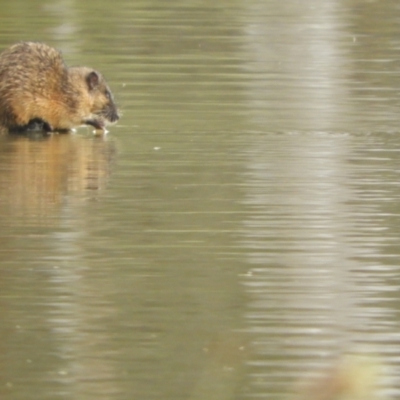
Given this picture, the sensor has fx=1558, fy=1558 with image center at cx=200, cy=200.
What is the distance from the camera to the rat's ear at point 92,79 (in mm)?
12328

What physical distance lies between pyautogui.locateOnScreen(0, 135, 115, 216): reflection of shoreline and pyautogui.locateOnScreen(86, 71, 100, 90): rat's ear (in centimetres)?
49

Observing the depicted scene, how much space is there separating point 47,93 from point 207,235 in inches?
167

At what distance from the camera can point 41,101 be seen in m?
12.0

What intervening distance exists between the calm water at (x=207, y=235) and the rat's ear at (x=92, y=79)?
39 centimetres

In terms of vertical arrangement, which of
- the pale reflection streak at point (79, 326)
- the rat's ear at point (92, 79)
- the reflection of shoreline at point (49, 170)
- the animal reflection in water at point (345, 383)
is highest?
the rat's ear at point (92, 79)

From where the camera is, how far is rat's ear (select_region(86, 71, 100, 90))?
12.3 meters

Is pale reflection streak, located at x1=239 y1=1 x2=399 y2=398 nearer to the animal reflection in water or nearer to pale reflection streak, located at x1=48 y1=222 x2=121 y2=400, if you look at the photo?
pale reflection streak, located at x1=48 y1=222 x2=121 y2=400

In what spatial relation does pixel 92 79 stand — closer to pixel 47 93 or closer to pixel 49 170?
pixel 47 93

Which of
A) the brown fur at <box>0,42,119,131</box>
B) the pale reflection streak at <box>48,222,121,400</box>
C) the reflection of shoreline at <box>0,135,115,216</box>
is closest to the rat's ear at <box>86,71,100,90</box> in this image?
the brown fur at <box>0,42,119,131</box>

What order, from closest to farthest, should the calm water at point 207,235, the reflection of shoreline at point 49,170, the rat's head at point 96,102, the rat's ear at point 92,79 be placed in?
the calm water at point 207,235 < the reflection of shoreline at point 49,170 < the rat's head at point 96,102 < the rat's ear at point 92,79

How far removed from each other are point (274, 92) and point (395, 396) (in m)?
8.42

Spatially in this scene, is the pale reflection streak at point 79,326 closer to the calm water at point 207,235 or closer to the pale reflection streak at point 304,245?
the calm water at point 207,235

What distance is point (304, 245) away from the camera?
312 inches

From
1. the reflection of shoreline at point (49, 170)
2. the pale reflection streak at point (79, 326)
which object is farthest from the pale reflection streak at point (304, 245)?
the reflection of shoreline at point (49, 170)
